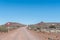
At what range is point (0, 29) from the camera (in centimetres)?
5116
